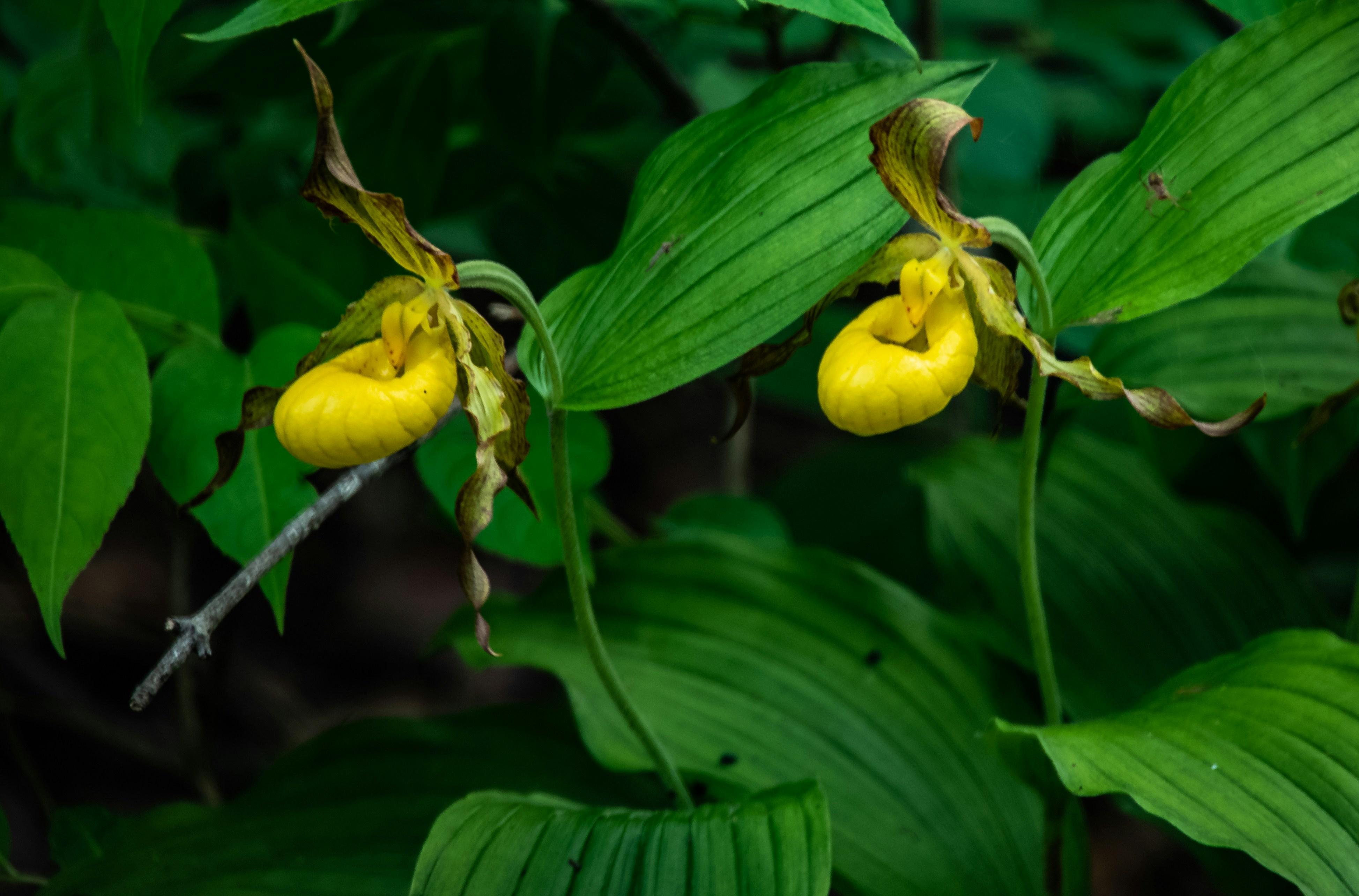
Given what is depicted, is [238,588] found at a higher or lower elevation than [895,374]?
lower

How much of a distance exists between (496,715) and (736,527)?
44 cm

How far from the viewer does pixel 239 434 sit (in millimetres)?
792

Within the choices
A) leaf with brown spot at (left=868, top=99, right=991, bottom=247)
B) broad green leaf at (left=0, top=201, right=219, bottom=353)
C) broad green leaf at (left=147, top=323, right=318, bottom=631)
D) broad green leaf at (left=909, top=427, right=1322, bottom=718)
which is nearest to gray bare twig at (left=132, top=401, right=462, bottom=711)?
broad green leaf at (left=147, top=323, right=318, bottom=631)

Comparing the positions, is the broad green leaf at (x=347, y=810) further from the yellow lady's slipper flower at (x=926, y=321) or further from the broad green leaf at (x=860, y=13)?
the broad green leaf at (x=860, y=13)

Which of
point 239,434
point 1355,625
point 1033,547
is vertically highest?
point 239,434

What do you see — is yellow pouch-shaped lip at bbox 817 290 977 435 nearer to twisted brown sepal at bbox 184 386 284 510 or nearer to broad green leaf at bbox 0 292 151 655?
twisted brown sepal at bbox 184 386 284 510

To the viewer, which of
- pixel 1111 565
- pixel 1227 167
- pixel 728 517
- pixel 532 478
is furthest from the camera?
pixel 728 517

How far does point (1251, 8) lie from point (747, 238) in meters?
0.51

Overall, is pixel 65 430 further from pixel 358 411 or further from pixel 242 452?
pixel 358 411

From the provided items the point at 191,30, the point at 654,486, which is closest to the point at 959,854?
the point at 191,30

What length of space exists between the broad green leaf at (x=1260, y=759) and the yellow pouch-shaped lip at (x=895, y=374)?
12.1 inches

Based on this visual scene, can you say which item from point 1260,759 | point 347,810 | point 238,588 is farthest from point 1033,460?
point 347,810

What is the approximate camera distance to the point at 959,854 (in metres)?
1.00

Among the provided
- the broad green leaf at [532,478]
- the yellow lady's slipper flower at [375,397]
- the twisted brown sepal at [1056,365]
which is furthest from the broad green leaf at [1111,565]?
the yellow lady's slipper flower at [375,397]
